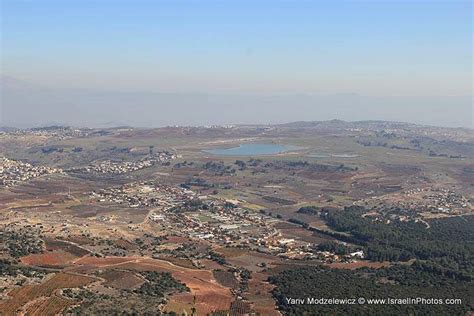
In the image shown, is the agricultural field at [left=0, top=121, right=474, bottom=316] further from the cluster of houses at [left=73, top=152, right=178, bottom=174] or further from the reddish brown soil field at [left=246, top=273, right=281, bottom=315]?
the cluster of houses at [left=73, top=152, right=178, bottom=174]

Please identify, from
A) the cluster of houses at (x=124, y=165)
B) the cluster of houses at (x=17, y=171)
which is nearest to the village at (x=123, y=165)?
the cluster of houses at (x=124, y=165)

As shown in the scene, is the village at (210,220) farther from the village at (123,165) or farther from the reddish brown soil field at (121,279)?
the village at (123,165)

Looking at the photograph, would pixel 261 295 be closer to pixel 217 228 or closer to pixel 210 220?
pixel 217 228

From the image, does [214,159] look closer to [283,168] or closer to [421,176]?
[283,168]

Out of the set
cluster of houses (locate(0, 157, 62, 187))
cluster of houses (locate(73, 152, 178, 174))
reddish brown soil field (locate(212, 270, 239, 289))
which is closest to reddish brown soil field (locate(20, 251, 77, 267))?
reddish brown soil field (locate(212, 270, 239, 289))

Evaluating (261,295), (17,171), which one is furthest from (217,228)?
(17,171)

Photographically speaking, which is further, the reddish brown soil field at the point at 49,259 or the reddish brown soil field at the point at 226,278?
the reddish brown soil field at the point at 49,259

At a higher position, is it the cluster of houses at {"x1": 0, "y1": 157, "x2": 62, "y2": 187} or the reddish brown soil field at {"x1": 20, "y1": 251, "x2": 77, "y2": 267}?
the cluster of houses at {"x1": 0, "y1": 157, "x2": 62, "y2": 187}

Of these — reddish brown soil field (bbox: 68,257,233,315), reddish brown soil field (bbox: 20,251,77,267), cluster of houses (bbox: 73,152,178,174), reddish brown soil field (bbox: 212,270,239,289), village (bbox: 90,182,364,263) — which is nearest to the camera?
reddish brown soil field (bbox: 68,257,233,315)

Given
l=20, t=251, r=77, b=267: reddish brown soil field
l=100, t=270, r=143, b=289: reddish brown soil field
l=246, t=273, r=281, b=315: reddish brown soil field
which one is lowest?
l=246, t=273, r=281, b=315: reddish brown soil field
